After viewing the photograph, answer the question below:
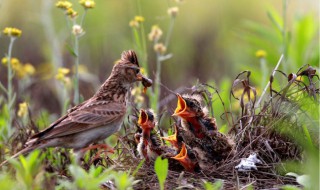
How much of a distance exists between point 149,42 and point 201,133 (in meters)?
6.03

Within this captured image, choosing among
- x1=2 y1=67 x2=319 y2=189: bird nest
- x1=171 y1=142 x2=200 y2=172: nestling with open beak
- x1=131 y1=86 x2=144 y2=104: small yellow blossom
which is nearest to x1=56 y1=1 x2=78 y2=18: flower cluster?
x1=131 y1=86 x2=144 y2=104: small yellow blossom

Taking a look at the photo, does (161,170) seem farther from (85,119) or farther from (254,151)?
(85,119)

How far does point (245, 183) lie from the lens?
629 centimetres

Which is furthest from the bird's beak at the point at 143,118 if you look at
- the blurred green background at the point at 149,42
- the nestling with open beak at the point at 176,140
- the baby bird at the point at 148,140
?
the blurred green background at the point at 149,42

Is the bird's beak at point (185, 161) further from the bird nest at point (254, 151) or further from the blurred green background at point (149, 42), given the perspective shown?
the blurred green background at point (149, 42)

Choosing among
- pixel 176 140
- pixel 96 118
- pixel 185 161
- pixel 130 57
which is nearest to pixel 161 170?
pixel 185 161

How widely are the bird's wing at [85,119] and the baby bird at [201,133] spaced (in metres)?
0.54

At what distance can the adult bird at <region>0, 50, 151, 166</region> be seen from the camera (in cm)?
671

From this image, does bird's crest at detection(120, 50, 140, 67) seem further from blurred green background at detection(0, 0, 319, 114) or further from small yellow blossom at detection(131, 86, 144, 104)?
blurred green background at detection(0, 0, 319, 114)

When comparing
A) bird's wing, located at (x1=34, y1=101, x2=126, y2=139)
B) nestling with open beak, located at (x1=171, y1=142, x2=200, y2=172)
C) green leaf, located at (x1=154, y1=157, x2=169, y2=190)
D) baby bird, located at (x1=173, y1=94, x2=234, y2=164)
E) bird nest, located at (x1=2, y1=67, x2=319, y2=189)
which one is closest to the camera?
green leaf, located at (x1=154, y1=157, x2=169, y2=190)

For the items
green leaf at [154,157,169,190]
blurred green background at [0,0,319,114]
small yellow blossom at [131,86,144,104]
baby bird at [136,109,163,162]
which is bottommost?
green leaf at [154,157,169,190]

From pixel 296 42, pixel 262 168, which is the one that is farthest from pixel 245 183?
pixel 296 42

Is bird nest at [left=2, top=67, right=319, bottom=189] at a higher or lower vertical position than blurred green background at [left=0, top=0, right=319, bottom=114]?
lower

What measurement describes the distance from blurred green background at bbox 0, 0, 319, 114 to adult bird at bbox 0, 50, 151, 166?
331 centimetres
